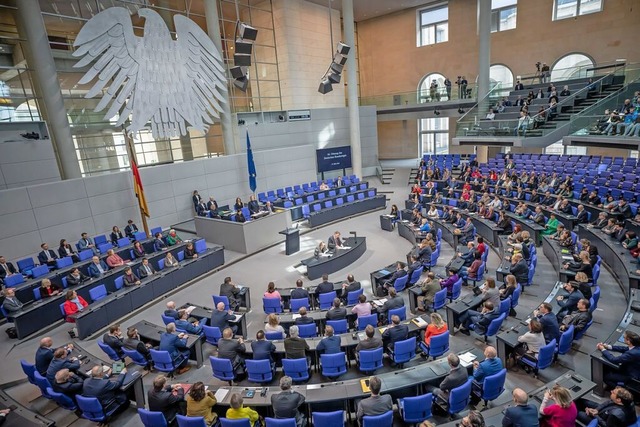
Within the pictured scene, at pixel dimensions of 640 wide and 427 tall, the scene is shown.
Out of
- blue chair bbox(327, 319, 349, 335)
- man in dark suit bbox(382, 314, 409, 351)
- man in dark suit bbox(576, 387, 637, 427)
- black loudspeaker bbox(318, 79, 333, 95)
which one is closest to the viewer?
man in dark suit bbox(576, 387, 637, 427)

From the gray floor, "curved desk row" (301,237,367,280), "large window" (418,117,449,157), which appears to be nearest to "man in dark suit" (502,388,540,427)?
the gray floor

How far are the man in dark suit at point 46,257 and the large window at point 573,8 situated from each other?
→ 1106 inches

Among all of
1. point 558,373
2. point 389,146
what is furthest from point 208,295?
point 389,146

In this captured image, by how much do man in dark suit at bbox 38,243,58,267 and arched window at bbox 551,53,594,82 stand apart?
25334 millimetres

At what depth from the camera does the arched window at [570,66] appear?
21016mm

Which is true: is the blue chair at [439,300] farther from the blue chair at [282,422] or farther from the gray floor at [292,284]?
the blue chair at [282,422]

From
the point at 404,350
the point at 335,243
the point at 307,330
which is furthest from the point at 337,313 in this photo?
the point at 335,243

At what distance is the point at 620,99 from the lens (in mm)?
15867

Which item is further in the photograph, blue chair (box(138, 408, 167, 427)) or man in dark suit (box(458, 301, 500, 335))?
man in dark suit (box(458, 301, 500, 335))

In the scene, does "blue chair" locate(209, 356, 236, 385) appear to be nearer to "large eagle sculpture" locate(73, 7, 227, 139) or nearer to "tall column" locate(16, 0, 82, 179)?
"tall column" locate(16, 0, 82, 179)

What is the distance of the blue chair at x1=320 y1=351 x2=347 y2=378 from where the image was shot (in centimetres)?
633

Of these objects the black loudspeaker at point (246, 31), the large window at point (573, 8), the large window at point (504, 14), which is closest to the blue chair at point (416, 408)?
the black loudspeaker at point (246, 31)

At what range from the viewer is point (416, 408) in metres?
5.17

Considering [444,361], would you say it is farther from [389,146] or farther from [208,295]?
[389,146]
